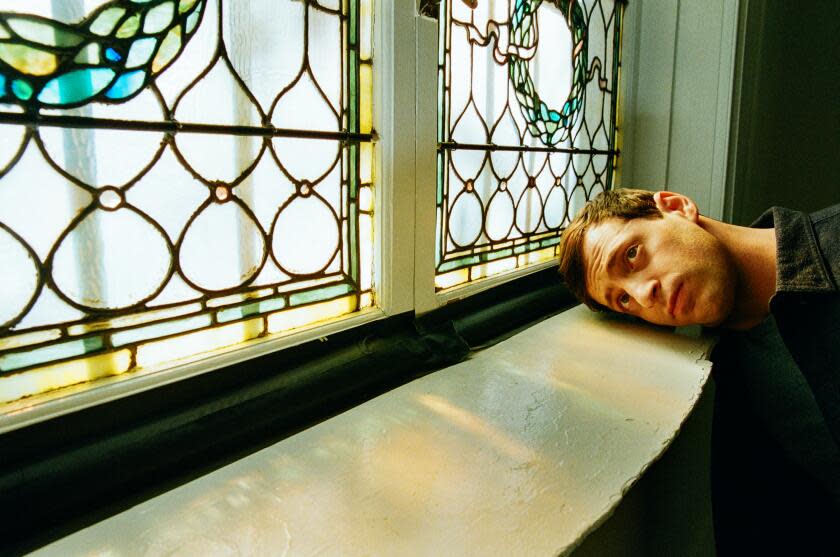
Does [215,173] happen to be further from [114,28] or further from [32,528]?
[32,528]

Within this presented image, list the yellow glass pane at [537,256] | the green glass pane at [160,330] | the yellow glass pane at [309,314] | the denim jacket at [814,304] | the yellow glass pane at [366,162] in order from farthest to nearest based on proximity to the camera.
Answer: the yellow glass pane at [537,256], the denim jacket at [814,304], the yellow glass pane at [366,162], the yellow glass pane at [309,314], the green glass pane at [160,330]

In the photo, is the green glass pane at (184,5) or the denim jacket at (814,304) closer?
the green glass pane at (184,5)

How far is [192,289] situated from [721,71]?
1.72m

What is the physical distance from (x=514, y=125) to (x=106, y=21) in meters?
0.86

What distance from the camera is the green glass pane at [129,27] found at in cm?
56

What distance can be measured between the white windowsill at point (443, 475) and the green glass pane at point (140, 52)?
46 centimetres

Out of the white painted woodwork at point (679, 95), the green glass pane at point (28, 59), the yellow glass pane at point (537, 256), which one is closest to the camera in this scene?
the green glass pane at point (28, 59)

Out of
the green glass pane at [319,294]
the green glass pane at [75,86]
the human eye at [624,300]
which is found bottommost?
the human eye at [624,300]

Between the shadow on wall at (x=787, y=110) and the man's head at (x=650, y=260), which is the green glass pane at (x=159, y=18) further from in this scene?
the shadow on wall at (x=787, y=110)

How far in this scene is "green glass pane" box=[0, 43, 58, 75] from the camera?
484mm

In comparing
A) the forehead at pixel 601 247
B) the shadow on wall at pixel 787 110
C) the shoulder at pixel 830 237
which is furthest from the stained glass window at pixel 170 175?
the shadow on wall at pixel 787 110

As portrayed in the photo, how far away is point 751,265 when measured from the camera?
1092 millimetres

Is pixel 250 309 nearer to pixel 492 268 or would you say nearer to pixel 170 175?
pixel 170 175

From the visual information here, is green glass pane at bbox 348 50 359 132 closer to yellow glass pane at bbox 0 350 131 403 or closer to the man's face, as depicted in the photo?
yellow glass pane at bbox 0 350 131 403
